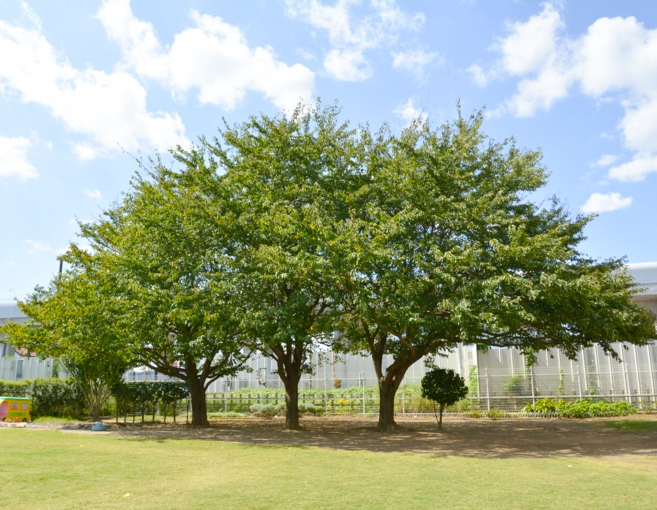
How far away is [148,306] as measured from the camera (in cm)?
1519

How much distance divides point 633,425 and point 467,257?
9927 millimetres

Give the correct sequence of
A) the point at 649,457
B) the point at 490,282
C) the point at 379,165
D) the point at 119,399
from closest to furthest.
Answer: the point at 649,457 < the point at 490,282 < the point at 379,165 < the point at 119,399

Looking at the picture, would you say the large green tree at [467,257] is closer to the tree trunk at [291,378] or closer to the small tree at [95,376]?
the tree trunk at [291,378]

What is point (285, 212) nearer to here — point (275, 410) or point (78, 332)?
point (78, 332)

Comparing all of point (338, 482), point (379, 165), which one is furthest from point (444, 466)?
point (379, 165)

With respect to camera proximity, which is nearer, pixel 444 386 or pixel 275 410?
pixel 444 386

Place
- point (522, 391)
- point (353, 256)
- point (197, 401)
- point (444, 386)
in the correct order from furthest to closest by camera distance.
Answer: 1. point (522, 391)
2. point (197, 401)
3. point (444, 386)
4. point (353, 256)

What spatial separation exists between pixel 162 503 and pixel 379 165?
11.2 metres

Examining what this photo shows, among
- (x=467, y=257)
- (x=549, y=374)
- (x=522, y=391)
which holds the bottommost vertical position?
(x=522, y=391)

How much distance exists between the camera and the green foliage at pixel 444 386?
17.5 metres

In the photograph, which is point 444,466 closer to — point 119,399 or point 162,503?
point 162,503

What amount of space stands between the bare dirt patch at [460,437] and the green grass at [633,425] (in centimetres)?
41

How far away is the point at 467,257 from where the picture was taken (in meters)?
12.9

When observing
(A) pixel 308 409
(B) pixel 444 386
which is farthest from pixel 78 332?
(A) pixel 308 409
